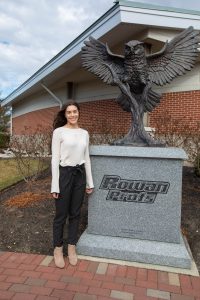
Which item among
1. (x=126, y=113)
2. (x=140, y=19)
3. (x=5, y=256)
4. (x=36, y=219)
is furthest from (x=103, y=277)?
(x=126, y=113)

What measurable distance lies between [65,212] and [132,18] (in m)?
6.73

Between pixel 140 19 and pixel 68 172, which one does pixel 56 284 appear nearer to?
pixel 68 172

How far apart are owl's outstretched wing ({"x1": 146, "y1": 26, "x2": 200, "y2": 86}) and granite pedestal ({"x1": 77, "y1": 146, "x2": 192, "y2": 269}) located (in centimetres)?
118

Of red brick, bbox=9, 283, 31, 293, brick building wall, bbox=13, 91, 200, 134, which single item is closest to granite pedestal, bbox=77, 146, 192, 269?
red brick, bbox=9, 283, 31, 293

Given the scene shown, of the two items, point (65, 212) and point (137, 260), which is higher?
point (65, 212)

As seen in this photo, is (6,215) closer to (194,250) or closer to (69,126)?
(69,126)

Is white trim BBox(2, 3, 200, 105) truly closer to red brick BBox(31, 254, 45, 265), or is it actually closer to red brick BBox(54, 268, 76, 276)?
red brick BBox(31, 254, 45, 265)

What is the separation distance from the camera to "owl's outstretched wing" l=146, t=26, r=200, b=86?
4965 mm

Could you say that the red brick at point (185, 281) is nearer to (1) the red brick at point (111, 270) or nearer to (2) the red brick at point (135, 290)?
(2) the red brick at point (135, 290)

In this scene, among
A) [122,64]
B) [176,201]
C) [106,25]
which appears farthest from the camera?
[106,25]

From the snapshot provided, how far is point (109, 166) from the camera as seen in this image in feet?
15.2

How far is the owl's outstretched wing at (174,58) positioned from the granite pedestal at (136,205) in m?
1.18

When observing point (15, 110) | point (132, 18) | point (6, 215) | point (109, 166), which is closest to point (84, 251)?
point (109, 166)

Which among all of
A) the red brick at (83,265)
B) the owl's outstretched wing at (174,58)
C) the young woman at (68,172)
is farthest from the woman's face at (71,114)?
the red brick at (83,265)
